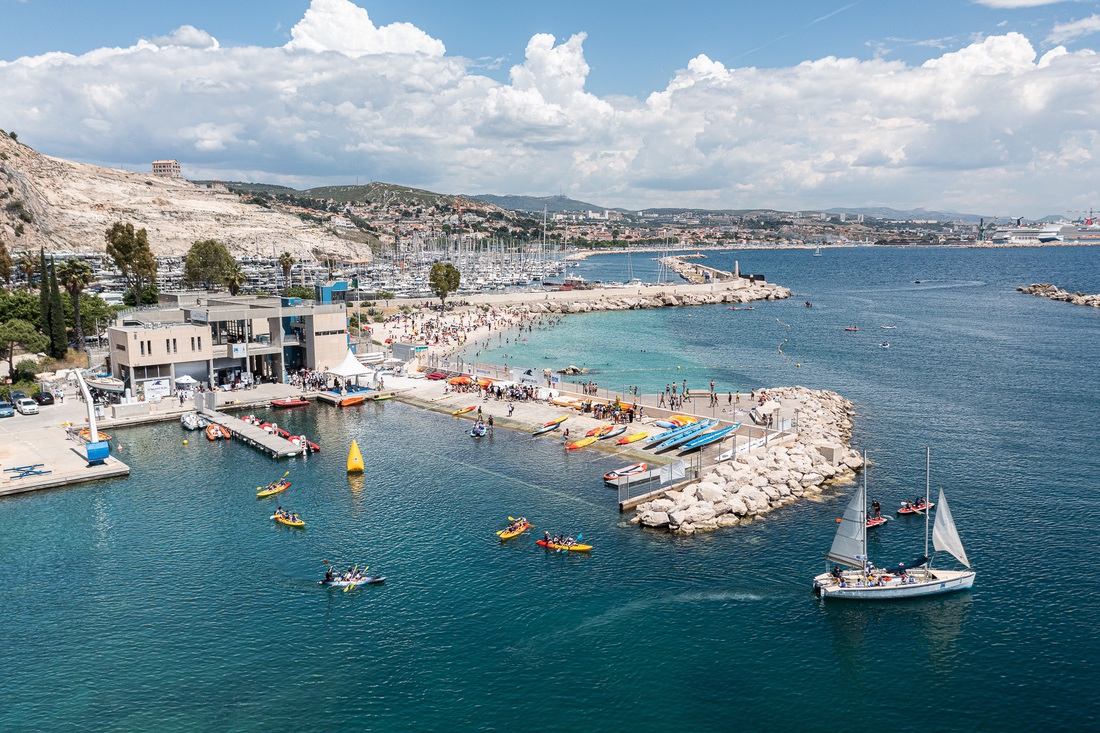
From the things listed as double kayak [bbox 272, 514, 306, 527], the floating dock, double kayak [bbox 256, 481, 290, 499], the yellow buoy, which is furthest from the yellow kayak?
the floating dock

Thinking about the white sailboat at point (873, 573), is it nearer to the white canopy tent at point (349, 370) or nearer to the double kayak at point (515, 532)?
the double kayak at point (515, 532)

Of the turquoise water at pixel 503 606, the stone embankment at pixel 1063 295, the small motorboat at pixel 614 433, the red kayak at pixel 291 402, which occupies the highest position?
the stone embankment at pixel 1063 295

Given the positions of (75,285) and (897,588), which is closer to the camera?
(897,588)

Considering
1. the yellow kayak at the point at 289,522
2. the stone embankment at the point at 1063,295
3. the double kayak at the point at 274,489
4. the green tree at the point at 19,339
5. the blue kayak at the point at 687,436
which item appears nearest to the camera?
the yellow kayak at the point at 289,522

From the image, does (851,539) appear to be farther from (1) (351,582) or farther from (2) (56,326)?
(2) (56,326)

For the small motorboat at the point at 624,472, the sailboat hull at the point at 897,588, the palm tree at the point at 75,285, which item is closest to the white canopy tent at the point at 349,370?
the palm tree at the point at 75,285

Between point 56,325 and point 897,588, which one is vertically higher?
point 56,325

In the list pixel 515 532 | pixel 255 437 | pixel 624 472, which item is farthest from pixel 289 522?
pixel 624 472
